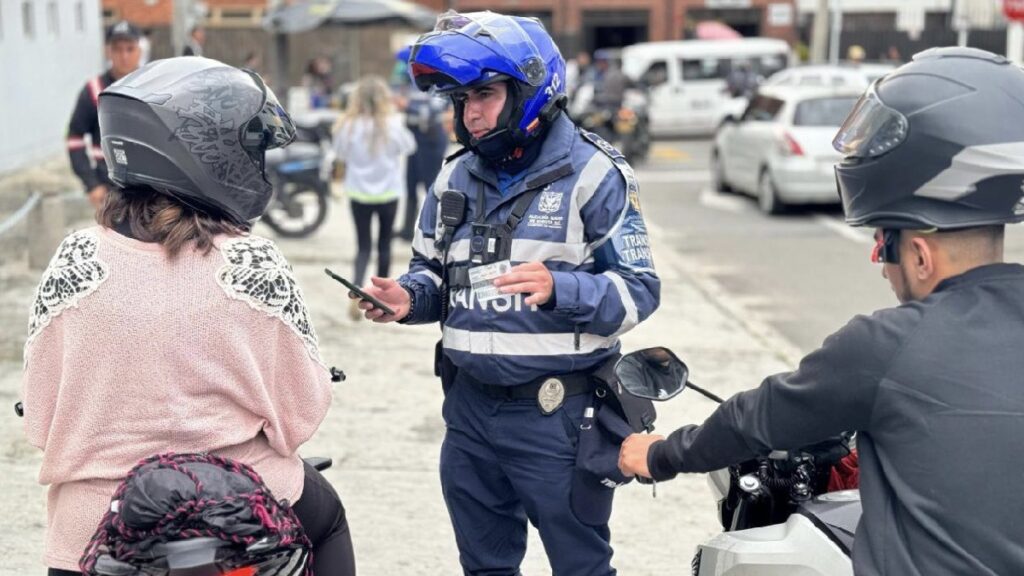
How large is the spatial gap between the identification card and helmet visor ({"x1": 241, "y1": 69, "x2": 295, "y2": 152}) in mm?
692

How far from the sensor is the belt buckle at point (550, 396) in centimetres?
328

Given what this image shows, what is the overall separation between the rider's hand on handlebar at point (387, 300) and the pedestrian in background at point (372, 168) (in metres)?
5.80

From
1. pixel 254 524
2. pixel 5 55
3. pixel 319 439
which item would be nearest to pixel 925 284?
pixel 254 524

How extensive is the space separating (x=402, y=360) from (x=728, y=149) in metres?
10.4

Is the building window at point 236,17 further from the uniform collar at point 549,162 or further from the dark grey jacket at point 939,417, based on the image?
Answer: the dark grey jacket at point 939,417

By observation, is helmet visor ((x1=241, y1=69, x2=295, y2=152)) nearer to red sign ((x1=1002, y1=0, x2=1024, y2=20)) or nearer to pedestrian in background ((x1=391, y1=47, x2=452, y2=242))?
pedestrian in background ((x1=391, y1=47, x2=452, y2=242))

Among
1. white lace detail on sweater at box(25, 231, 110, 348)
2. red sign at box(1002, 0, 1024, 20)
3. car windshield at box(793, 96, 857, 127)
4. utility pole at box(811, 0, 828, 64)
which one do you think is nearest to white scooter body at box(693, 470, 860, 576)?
white lace detail on sweater at box(25, 231, 110, 348)

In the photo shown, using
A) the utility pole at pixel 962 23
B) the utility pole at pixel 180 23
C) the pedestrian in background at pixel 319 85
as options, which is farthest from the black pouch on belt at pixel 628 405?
the pedestrian in background at pixel 319 85

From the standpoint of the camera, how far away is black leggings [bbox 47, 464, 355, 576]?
2816 millimetres

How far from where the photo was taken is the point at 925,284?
7.35 ft

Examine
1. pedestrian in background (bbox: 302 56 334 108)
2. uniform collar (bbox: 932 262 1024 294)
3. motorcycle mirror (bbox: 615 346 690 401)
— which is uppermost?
uniform collar (bbox: 932 262 1024 294)

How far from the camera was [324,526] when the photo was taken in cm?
285

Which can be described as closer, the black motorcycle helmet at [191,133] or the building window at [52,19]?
the black motorcycle helmet at [191,133]

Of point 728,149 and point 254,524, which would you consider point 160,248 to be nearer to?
point 254,524
